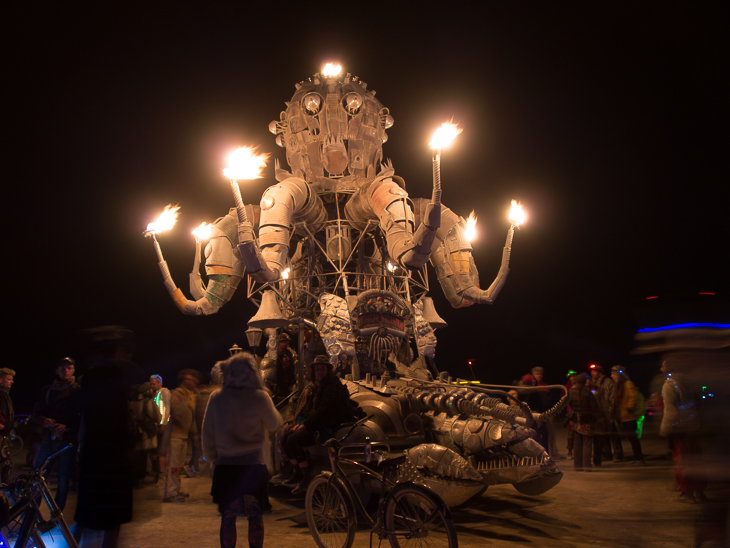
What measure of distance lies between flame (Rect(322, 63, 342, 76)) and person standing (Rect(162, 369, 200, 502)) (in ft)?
23.9

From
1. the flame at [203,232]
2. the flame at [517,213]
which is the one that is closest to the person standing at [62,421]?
the flame at [203,232]

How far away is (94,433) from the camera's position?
3625 millimetres

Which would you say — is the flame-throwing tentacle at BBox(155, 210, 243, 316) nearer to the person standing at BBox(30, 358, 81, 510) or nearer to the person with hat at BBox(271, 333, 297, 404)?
the person with hat at BBox(271, 333, 297, 404)

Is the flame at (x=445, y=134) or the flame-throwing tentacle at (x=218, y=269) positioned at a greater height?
the flame at (x=445, y=134)

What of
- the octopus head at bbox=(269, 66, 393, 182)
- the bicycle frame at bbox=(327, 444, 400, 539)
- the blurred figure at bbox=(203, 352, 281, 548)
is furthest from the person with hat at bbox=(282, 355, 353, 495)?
the octopus head at bbox=(269, 66, 393, 182)

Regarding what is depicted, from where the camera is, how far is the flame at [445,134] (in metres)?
7.50

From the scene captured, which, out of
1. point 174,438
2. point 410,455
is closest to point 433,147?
point 410,455

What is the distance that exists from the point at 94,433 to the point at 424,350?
696 cm

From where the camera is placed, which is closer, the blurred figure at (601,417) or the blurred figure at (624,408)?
the blurred figure at (624,408)

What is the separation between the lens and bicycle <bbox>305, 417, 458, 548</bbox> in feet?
13.4

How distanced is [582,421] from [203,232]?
868cm

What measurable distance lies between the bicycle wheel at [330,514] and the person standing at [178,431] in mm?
3253

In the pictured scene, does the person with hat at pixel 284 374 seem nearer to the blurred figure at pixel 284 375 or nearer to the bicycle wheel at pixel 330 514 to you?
the blurred figure at pixel 284 375

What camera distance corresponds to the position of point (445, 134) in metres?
7.55
